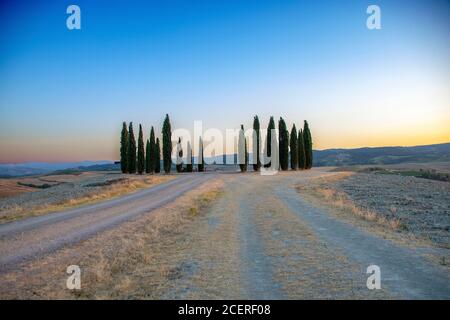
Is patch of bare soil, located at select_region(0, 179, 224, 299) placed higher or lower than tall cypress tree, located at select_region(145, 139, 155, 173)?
lower

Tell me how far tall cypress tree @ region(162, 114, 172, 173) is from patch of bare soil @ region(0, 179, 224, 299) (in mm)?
52947

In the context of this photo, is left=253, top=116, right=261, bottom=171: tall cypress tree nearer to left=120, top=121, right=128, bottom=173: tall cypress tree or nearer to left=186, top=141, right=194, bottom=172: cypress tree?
left=186, top=141, right=194, bottom=172: cypress tree

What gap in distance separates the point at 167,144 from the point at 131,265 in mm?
60464

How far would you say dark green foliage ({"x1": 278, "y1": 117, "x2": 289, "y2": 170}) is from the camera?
2712 inches

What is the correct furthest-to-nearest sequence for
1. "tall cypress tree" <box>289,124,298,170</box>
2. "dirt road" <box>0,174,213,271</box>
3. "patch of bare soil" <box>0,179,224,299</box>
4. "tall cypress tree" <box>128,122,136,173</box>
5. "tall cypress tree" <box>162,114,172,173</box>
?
"tall cypress tree" <box>289,124,298,170</box>, "tall cypress tree" <box>128,122,136,173</box>, "tall cypress tree" <box>162,114,172,173</box>, "dirt road" <box>0,174,213,271</box>, "patch of bare soil" <box>0,179,224,299</box>

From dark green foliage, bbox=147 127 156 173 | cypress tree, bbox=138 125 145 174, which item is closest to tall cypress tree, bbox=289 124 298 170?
dark green foliage, bbox=147 127 156 173

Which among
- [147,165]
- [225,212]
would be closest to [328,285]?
[225,212]

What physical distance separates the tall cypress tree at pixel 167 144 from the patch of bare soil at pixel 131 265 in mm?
52947

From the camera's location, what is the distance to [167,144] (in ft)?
229

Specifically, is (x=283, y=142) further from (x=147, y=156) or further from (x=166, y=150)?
(x=147, y=156)

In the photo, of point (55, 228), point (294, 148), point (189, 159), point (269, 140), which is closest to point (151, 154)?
point (189, 159)

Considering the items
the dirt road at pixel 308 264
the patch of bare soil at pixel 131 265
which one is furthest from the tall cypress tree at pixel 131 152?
the dirt road at pixel 308 264

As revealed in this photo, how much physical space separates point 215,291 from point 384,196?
26.6 meters
